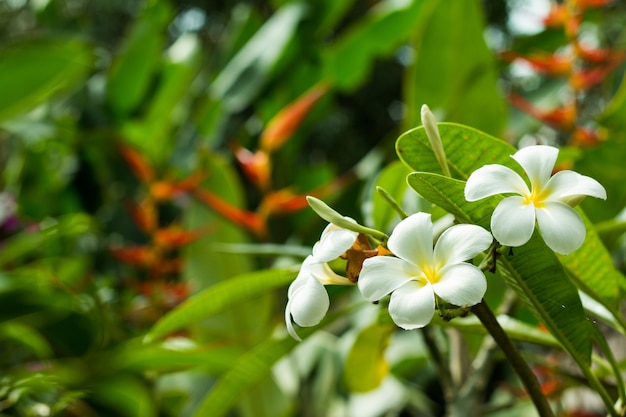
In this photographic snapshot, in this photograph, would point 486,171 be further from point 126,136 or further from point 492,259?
point 126,136

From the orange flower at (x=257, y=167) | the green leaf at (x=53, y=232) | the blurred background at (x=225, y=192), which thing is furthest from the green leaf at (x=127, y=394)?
the orange flower at (x=257, y=167)

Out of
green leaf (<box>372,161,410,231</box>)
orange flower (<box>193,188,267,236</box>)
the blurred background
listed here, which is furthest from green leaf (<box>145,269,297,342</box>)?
orange flower (<box>193,188,267,236</box>)

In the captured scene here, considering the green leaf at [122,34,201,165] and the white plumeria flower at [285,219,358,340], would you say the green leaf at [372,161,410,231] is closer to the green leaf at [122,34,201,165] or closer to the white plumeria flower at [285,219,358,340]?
the white plumeria flower at [285,219,358,340]

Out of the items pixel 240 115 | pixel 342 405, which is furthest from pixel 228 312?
pixel 240 115

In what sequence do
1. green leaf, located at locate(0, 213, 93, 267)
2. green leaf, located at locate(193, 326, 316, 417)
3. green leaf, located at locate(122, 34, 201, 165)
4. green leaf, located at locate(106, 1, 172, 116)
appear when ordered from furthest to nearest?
green leaf, located at locate(106, 1, 172, 116) → green leaf, located at locate(122, 34, 201, 165) → green leaf, located at locate(0, 213, 93, 267) → green leaf, located at locate(193, 326, 316, 417)

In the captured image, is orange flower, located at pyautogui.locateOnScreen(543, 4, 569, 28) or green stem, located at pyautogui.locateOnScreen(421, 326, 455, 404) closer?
green stem, located at pyautogui.locateOnScreen(421, 326, 455, 404)

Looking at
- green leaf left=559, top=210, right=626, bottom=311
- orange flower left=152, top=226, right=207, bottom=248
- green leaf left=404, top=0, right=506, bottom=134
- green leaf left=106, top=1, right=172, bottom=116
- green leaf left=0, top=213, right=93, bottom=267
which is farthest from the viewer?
green leaf left=106, top=1, right=172, bottom=116

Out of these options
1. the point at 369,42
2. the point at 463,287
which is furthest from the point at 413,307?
the point at 369,42
